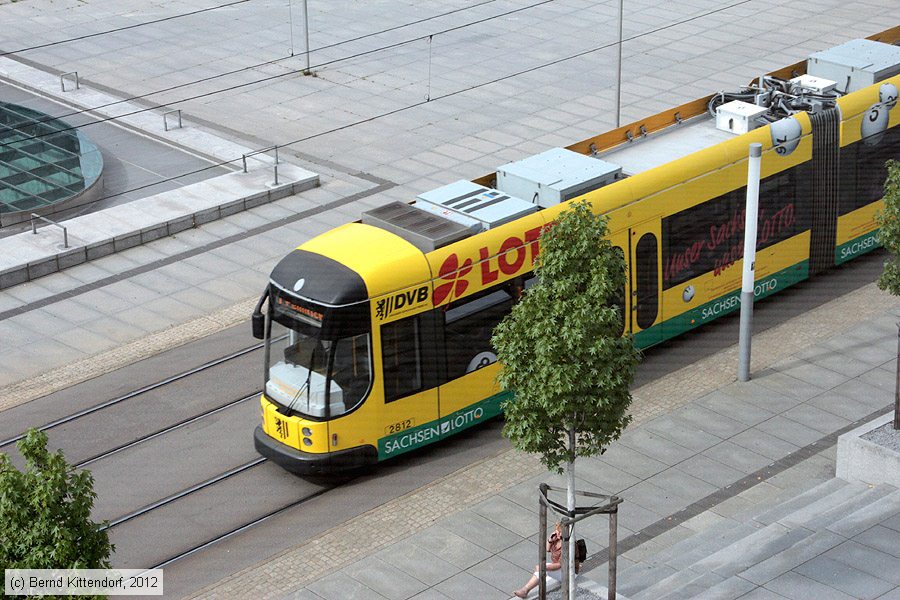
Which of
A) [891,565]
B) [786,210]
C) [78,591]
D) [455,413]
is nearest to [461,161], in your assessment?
[786,210]

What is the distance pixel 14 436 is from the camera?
19.6m

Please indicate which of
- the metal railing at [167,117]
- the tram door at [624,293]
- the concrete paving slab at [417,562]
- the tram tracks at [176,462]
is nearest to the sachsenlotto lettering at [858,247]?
the tram door at [624,293]

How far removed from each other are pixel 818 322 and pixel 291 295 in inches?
357

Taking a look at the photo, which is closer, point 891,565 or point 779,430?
point 891,565

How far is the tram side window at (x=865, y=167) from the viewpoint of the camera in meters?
23.1

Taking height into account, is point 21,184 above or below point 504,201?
below

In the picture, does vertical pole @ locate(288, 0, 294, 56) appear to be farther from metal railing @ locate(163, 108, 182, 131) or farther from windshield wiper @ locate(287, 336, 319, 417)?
windshield wiper @ locate(287, 336, 319, 417)

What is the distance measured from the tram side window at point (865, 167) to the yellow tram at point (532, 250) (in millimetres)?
30

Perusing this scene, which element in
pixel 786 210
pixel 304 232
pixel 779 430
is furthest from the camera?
pixel 304 232

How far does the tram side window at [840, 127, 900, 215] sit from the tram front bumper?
9761mm

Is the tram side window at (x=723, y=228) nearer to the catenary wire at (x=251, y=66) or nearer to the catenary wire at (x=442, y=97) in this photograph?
the catenary wire at (x=442, y=97)

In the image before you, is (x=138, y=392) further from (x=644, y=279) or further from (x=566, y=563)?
(x=566, y=563)

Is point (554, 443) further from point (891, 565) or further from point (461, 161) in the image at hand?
point (461, 161)

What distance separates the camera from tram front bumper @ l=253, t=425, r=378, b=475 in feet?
57.9
